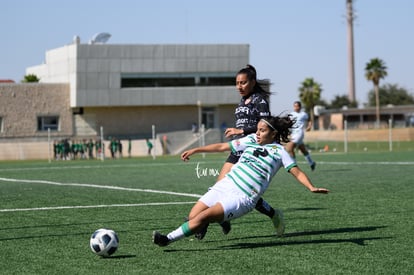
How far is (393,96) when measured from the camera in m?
129

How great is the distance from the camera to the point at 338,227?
949 centimetres

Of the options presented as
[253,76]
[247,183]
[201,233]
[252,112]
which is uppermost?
[253,76]

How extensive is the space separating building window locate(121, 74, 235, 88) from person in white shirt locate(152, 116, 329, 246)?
6245cm

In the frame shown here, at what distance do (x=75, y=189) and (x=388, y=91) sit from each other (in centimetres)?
11835

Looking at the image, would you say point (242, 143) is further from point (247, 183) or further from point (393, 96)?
point (393, 96)

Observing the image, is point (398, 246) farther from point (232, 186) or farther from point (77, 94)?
point (77, 94)

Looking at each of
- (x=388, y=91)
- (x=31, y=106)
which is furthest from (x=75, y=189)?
(x=388, y=91)

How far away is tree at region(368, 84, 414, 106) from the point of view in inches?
5025

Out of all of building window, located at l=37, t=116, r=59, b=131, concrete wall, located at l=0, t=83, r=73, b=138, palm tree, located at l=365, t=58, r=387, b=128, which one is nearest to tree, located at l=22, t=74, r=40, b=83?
concrete wall, located at l=0, t=83, r=73, b=138

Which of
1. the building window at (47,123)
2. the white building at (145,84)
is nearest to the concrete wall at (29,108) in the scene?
the building window at (47,123)

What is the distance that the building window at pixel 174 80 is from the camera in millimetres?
70375

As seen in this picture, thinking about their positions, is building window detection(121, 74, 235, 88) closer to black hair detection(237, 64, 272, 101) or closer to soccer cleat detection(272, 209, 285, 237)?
black hair detection(237, 64, 272, 101)

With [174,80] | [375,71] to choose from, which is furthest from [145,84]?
[375,71]

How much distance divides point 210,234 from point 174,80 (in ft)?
207
